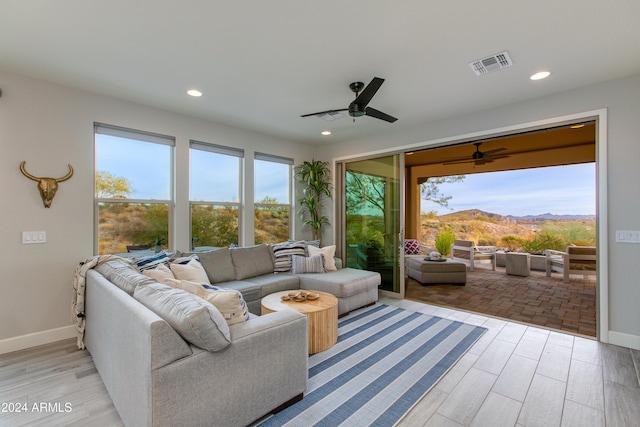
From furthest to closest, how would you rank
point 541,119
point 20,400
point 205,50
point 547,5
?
1. point 541,119
2. point 205,50
3. point 20,400
4. point 547,5

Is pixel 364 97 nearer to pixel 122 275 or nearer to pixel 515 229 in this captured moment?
pixel 122 275

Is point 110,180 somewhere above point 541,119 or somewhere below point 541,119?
below

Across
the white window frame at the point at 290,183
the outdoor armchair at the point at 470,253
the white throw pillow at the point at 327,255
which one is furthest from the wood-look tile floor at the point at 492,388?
the outdoor armchair at the point at 470,253

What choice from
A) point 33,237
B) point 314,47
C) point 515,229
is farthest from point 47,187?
point 515,229

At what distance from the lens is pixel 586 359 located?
2689 millimetres

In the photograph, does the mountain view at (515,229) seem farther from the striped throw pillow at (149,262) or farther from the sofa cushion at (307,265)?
the striped throw pillow at (149,262)

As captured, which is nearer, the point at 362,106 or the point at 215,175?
the point at 362,106

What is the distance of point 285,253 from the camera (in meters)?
4.48

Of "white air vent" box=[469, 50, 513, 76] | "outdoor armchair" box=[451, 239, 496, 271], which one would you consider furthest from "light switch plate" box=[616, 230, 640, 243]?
"outdoor armchair" box=[451, 239, 496, 271]

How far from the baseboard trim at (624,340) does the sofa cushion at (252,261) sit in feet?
13.3

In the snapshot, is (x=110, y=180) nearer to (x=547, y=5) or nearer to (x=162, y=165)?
(x=162, y=165)

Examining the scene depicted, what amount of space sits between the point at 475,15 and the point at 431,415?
2.78m

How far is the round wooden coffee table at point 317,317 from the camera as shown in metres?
2.79

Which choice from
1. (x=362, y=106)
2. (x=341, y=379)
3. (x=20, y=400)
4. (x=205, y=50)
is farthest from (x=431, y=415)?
(x=205, y=50)
